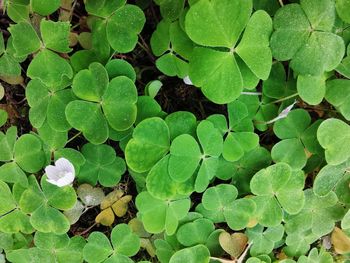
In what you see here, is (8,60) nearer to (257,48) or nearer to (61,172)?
(61,172)

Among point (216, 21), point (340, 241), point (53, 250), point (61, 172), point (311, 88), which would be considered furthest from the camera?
point (340, 241)

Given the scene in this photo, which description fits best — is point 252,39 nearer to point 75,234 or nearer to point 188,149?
point 188,149

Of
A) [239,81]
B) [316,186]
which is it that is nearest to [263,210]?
[316,186]

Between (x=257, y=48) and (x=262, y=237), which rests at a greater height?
(x=257, y=48)

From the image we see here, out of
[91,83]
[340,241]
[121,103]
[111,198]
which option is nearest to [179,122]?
[121,103]

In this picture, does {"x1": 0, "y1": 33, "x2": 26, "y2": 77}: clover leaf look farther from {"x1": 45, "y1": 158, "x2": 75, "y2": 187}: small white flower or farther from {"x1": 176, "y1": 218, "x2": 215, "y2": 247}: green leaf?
{"x1": 176, "y1": 218, "x2": 215, "y2": 247}: green leaf

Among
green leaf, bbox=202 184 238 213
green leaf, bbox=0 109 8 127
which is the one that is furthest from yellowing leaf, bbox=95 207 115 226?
green leaf, bbox=0 109 8 127
